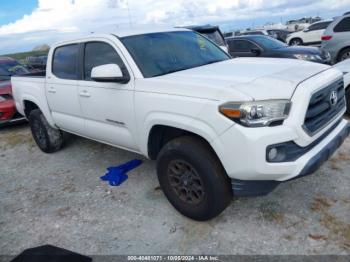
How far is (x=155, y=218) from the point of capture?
11.0ft

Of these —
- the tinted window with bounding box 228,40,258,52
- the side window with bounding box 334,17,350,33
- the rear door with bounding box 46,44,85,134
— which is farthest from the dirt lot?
the side window with bounding box 334,17,350,33

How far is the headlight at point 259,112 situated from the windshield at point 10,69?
774 centimetres

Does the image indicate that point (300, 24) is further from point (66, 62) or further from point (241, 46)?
point (66, 62)

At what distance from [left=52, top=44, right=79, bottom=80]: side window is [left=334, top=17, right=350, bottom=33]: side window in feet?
29.4

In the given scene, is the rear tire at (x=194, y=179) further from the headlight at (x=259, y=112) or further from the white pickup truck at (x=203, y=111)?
the headlight at (x=259, y=112)

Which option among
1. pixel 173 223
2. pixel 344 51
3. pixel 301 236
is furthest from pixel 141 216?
pixel 344 51

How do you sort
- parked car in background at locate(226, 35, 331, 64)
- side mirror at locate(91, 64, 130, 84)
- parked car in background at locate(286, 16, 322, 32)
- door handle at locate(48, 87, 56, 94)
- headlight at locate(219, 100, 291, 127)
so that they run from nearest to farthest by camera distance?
1. headlight at locate(219, 100, 291, 127)
2. side mirror at locate(91, 64, 130, 84)
3. door handle at locate(48, 87, 56, 94)
4. parked car in background at locate(226, 35, 331, 64)
5. parked car in background at locate(286, 16, 322, 32)

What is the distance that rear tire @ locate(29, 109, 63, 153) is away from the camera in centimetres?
542

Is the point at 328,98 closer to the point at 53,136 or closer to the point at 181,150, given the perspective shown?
the point at 181,150

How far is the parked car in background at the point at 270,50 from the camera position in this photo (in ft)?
29.0

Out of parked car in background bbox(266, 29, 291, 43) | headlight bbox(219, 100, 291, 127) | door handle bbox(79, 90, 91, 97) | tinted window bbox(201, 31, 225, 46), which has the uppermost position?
headlight bbox(219, 100, 291, 127)

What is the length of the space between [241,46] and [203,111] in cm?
833

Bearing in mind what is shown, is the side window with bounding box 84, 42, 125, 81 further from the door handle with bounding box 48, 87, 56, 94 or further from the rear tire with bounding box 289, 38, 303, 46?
the rear tire with bounding box 289, 38, 303, 46

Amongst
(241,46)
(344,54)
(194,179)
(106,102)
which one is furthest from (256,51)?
(194,179)
